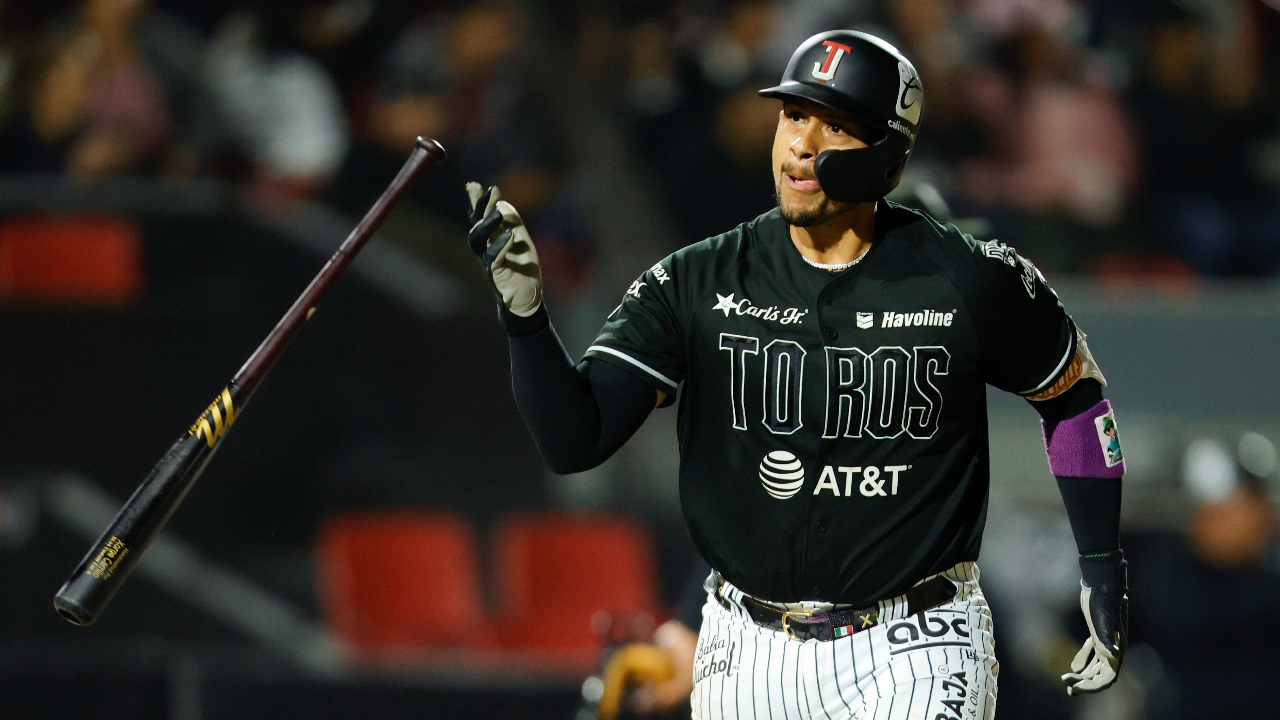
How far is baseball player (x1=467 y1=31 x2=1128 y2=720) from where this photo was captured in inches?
117

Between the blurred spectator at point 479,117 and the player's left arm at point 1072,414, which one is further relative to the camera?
the blurred spectator at point 479,117

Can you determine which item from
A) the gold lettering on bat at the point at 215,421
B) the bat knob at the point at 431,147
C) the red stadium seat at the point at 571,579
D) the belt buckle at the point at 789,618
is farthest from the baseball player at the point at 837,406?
the red stadium seat at the point at 571,579

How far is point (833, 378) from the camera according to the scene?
2980mm

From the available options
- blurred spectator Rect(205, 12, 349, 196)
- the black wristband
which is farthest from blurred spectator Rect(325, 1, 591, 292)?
the black wristband

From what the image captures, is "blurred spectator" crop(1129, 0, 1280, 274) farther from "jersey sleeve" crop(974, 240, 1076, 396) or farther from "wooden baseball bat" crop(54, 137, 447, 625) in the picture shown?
"wooden baseball bat" crop(54, 137, 447, 625)

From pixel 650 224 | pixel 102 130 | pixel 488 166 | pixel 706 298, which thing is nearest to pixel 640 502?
pixel 650 224

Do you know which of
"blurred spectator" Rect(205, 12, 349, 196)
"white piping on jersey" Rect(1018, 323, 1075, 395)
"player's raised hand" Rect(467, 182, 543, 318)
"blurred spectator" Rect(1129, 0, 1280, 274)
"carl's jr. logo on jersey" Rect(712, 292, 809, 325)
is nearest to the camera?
"player's raised hand" Rect(467, 182, 543, 318)

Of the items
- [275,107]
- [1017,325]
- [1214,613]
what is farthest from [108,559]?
[275,107]

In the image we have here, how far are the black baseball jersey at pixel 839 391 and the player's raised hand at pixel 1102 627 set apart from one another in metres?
0.37

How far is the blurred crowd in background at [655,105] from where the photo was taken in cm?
771

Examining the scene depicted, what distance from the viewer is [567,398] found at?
9.39 feet

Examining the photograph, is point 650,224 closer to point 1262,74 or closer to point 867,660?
point 1262,74

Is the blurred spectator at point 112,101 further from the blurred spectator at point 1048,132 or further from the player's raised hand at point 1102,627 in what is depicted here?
the player's raised hand at point 1102,627

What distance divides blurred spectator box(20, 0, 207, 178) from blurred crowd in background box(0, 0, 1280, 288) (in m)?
0.01
